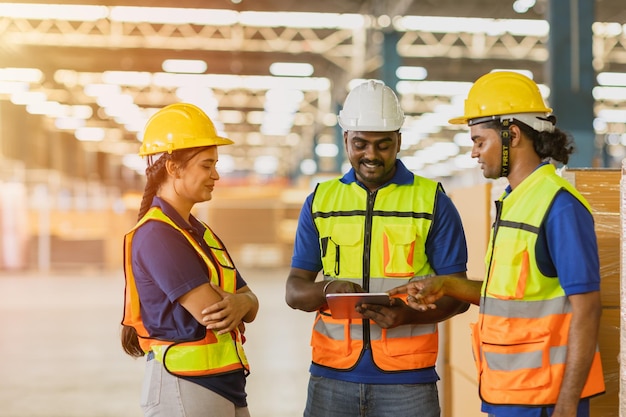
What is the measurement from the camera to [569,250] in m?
2.06

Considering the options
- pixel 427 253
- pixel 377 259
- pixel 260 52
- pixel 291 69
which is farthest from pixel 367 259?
pixel 291 69

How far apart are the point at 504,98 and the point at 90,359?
24.2 ft

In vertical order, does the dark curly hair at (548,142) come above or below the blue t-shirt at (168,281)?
above

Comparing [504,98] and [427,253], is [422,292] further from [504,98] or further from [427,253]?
[504,98]

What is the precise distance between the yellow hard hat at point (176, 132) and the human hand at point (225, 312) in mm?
531

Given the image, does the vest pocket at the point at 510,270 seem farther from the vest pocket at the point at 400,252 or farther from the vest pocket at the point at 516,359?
the vest pocket at the point at 400,252

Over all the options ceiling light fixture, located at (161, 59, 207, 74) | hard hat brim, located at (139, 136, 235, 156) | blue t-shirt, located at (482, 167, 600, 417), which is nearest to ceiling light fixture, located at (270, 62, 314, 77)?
ceiling light fixture, located at (161, 59, 207, 74)

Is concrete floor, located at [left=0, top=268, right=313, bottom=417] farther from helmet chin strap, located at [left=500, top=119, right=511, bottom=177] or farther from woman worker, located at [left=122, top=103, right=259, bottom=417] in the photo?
helmet chin strap, located at [left=500, top=119, right=511, bottom=177]

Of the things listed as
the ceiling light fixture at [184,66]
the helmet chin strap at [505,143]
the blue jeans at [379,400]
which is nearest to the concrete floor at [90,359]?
the blue jeans at [379,400]

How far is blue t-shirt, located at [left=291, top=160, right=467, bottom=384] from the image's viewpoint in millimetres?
2691

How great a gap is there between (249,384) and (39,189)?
1771 cm

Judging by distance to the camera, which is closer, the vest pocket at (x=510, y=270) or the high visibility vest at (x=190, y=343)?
the vest pocket at (x=510, y=270)

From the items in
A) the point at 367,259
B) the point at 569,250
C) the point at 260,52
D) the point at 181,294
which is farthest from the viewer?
the point at 260,52

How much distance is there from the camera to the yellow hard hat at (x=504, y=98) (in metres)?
2.40
